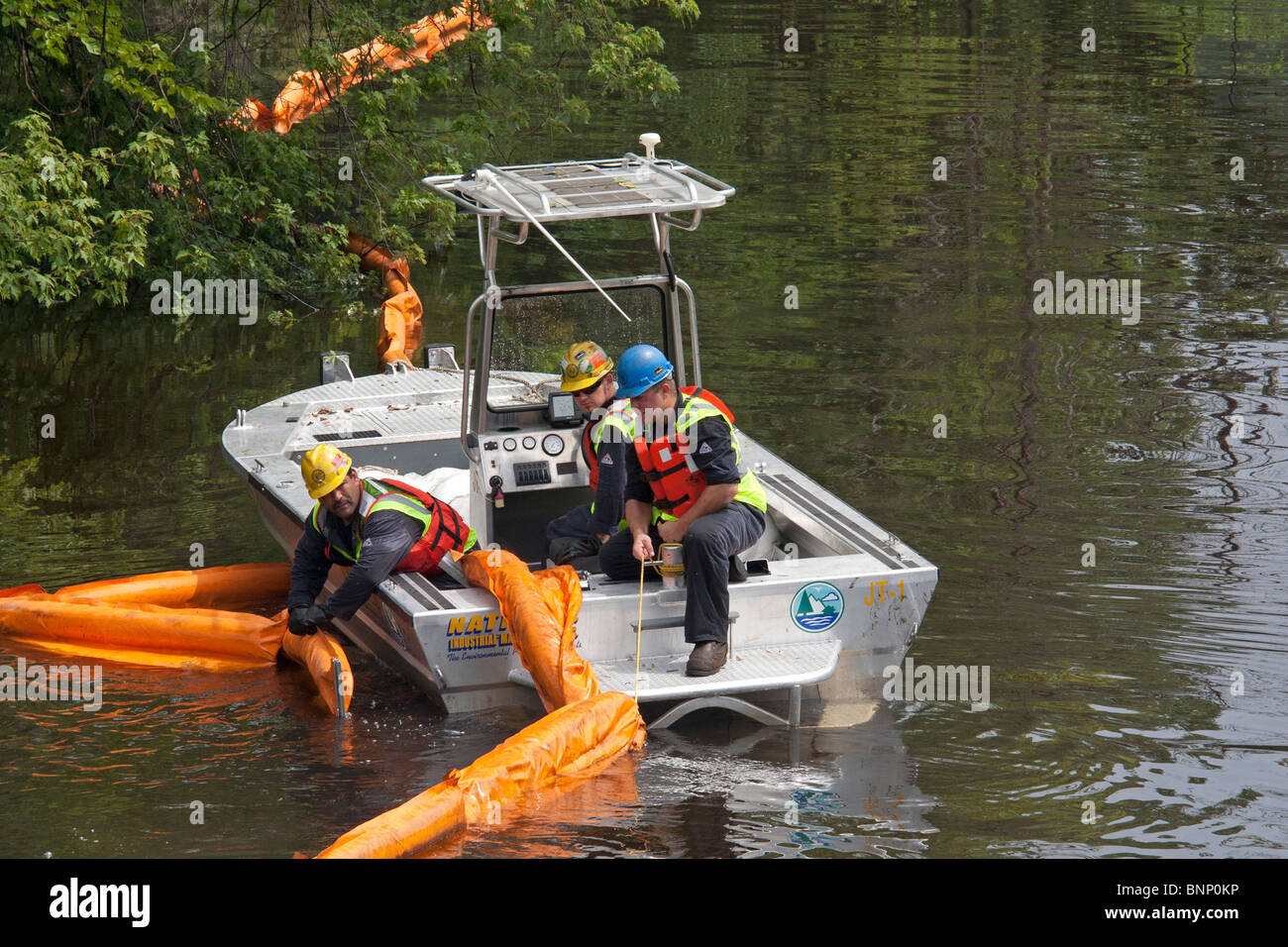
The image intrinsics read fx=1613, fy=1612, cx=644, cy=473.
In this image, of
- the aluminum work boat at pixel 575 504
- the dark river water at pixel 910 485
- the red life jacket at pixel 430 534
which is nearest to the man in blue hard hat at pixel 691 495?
the aluminum work boat at pixel 575 504

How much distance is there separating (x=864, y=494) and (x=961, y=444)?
119cm

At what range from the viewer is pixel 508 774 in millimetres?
6129

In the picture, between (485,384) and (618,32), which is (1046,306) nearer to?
(618,32)

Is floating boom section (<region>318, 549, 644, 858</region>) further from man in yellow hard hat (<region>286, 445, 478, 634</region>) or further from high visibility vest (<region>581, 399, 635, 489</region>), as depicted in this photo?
high visibility vest (<region>581, 399, 635, 489</region>)

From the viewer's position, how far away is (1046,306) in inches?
553

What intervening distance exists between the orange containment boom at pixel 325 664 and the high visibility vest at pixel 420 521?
405mm

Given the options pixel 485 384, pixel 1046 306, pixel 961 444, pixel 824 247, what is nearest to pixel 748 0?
pixel 824 247

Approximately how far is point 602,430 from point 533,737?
1668mm

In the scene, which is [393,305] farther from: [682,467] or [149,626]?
[682,467]

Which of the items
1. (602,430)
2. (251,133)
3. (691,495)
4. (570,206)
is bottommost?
(691,495)

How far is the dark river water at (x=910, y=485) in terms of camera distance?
630 centimetres

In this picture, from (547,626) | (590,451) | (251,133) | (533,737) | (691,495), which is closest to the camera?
(533,737)

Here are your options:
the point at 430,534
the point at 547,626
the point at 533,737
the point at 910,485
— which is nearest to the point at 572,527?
the point at 430,534

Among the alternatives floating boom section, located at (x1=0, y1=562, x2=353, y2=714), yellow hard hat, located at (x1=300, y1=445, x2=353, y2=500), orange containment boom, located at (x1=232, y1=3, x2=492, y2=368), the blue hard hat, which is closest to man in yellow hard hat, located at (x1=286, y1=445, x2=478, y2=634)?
yellow hard hat, located at (x1=300, y1=445, x2=353, y2=500)
